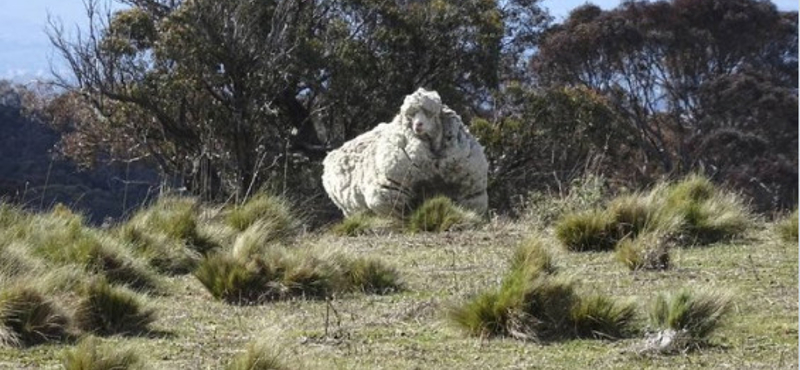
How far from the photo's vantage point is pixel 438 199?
10773mm

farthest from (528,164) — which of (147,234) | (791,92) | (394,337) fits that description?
(394,337)

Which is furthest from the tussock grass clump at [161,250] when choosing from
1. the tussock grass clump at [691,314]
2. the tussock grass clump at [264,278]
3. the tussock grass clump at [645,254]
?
the tussock grass clump at [691,314]

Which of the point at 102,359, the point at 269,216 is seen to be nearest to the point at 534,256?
the point at 102,359

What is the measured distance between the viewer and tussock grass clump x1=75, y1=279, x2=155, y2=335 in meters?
6.23

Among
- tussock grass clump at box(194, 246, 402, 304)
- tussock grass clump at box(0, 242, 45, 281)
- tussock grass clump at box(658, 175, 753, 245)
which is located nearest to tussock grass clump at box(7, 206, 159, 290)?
tussock grass clump at box(0, 242, 45, 281)

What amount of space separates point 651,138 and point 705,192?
2025cm

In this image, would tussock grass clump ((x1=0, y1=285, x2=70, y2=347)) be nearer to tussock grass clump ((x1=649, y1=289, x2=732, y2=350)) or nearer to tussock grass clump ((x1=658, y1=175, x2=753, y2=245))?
tussock grass clump ((x1=649, y1=289, x2=732, y2=350))

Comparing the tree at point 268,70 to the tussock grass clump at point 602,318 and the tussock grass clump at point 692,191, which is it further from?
the tussock grass clump at point 602,318

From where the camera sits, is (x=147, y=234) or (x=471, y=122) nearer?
(x=147, y=234)

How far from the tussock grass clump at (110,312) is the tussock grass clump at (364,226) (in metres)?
4.28

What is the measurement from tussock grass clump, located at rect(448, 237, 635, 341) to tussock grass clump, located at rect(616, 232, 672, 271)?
1603 millimetres

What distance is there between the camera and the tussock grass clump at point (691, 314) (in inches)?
224

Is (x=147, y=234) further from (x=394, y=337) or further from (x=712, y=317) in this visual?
(x=712, y=317)

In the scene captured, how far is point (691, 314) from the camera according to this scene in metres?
5.77
